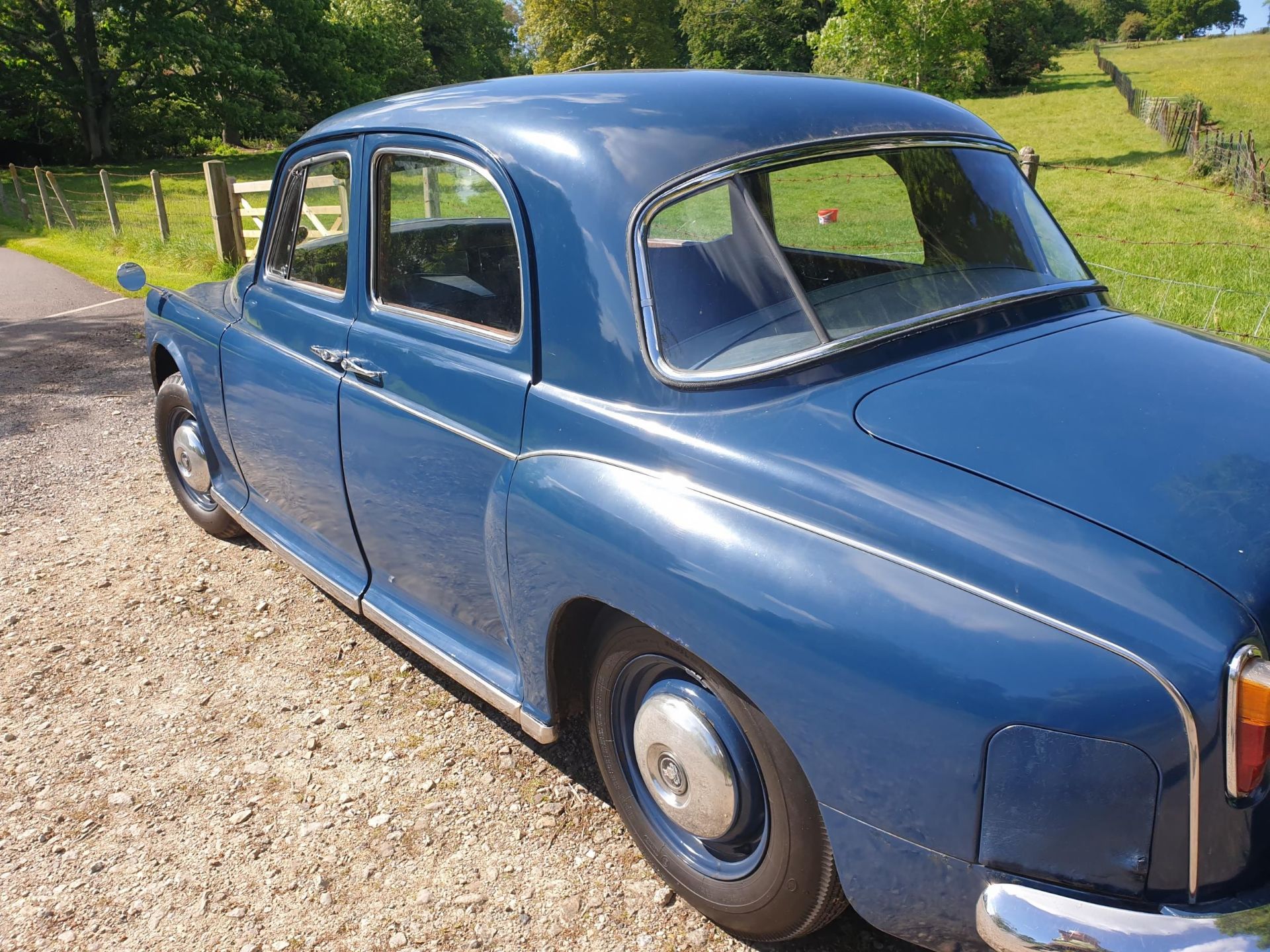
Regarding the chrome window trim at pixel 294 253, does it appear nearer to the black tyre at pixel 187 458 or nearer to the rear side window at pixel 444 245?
the rear side window at pixel 444 245

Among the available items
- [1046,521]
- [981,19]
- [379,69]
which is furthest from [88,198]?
[1046,521]

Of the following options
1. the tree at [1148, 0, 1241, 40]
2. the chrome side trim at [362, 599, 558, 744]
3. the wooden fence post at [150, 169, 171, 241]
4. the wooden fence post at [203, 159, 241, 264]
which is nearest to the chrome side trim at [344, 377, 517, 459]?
the chrome side trim at [362, 599, 558, 744]

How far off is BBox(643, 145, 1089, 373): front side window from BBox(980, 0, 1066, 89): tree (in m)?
50.8

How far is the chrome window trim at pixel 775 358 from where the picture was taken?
6.99 feet

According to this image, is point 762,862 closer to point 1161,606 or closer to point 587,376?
point 1161,606

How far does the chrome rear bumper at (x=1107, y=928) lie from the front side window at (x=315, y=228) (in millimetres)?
2573

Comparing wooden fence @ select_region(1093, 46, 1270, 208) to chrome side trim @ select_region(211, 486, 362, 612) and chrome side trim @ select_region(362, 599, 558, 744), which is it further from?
chrome side trim @ select_region(362, 599, 558, 744)

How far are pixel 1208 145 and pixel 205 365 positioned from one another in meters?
23.0

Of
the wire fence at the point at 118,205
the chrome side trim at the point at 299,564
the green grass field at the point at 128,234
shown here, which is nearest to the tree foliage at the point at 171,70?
the wire fence at the point at 118,205

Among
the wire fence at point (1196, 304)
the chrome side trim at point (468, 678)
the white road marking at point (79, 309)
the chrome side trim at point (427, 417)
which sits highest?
the chrome side trim at point (427, 417)

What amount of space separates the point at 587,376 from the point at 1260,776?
1557mm

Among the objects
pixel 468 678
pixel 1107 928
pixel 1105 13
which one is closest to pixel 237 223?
pixel 468 678

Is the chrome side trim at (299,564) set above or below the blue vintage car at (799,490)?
below

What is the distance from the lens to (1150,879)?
157cm
